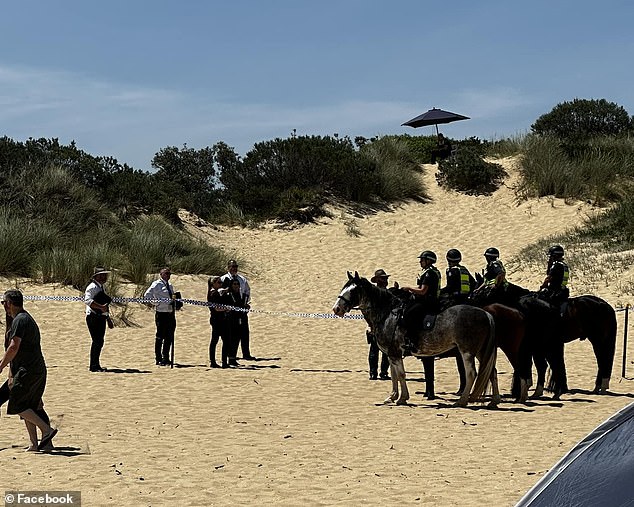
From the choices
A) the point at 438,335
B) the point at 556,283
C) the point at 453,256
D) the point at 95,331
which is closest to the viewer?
the point at 438,335

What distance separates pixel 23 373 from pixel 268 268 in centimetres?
1904

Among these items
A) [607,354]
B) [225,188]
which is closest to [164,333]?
[607,354]

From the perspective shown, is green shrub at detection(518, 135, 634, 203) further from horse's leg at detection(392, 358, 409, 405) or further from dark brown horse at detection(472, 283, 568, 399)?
horse's leg at detection(392, 358, 409, 405)

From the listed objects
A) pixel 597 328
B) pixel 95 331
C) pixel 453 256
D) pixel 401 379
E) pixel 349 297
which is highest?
pixel 453 256

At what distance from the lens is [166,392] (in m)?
13.9

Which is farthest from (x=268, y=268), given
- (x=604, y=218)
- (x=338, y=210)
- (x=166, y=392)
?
(x=166, y=392)

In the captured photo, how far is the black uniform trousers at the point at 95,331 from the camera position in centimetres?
1566

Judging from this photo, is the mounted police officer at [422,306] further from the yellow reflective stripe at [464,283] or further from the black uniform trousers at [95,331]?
the black uniform trousers at [95,331]

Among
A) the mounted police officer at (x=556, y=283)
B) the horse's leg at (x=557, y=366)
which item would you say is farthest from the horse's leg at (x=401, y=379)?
the mounted police officer at (x=556, y=283)

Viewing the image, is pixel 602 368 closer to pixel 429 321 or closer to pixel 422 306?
pixel 429 321

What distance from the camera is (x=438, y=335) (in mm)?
12188

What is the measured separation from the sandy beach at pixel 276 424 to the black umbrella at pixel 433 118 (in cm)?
1556

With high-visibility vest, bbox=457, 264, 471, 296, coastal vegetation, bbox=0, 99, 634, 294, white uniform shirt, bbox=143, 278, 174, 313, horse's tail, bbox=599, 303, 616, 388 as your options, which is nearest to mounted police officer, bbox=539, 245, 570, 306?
horse's tail, bbox=599, 303, 616, 388

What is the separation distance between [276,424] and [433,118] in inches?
1155
